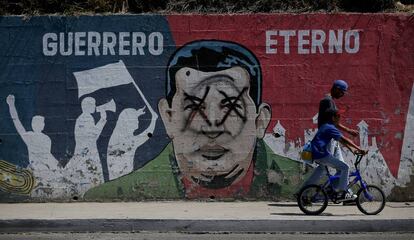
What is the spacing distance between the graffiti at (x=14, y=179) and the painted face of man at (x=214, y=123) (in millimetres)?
2301

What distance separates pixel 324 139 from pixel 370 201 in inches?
42.6

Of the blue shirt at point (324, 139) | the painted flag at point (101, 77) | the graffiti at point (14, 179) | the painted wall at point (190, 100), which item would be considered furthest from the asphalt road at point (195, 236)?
the painted flag at point (101, 77)

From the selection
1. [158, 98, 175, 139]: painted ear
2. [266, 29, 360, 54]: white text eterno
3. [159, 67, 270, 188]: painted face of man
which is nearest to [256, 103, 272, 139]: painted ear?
[159, 67, 270, 188]: painted face of man

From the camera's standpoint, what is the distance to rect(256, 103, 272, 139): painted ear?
10.8 metres

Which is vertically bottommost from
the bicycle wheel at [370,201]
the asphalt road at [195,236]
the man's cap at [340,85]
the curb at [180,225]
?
the asphalt road at [195,236]

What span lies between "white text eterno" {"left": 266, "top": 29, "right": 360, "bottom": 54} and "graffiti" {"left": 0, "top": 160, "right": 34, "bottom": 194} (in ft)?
13.8

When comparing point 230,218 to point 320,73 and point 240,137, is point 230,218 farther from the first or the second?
point 320,73

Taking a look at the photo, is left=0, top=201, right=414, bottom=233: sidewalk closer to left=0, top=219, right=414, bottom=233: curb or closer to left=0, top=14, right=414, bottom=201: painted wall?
left=0, top=219, right=414, bottom=233: curb

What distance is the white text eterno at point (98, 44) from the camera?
420 inches

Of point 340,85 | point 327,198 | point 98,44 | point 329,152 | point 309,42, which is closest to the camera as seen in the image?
point 327,198

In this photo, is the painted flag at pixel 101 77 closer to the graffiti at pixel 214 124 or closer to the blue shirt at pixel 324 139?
the graffiti at pixel 214 124

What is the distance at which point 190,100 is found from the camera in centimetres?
1074

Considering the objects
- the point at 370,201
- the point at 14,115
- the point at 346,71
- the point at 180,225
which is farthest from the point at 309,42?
the point at 14,115

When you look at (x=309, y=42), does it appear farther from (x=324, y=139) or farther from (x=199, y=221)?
(x=199, y=221)
